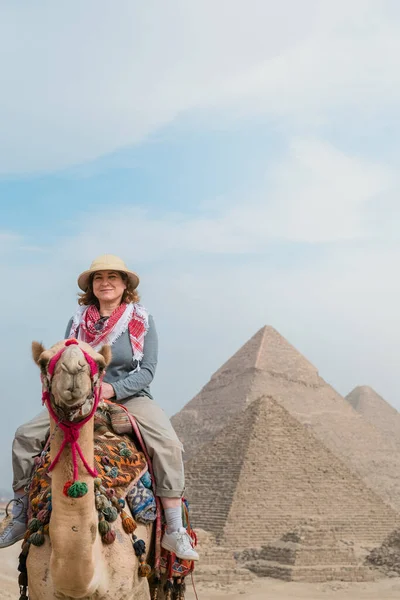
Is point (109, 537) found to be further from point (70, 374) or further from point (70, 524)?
point (70, 374)

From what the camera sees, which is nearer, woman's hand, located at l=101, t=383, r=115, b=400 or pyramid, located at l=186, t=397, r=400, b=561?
woman's hand, located at l=101, t=383, r=115, b=400

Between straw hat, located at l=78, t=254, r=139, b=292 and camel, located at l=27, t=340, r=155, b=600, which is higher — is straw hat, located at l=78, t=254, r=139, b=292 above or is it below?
above

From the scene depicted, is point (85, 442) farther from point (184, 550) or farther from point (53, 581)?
point (184, 550)

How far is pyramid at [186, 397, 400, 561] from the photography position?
57.1m

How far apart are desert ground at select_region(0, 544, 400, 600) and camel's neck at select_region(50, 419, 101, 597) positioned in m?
21.6

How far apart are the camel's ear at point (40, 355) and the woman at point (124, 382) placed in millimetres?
1040

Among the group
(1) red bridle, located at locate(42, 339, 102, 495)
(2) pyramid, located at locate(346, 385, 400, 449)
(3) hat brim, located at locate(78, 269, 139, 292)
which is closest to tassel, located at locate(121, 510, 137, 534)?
(1) red bridle, located at locate(42, 339, 102, 495)

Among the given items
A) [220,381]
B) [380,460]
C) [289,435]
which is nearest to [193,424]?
[220,381]

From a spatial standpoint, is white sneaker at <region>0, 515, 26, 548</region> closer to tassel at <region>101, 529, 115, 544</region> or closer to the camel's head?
tassel at <region>101, 529, 115, 544</region>

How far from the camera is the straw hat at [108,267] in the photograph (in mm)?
5547

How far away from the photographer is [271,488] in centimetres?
6197

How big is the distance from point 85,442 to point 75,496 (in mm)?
231

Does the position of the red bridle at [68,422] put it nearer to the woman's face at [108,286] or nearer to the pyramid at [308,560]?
the woman's face at [108,286]

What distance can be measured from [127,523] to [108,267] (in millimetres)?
1494
